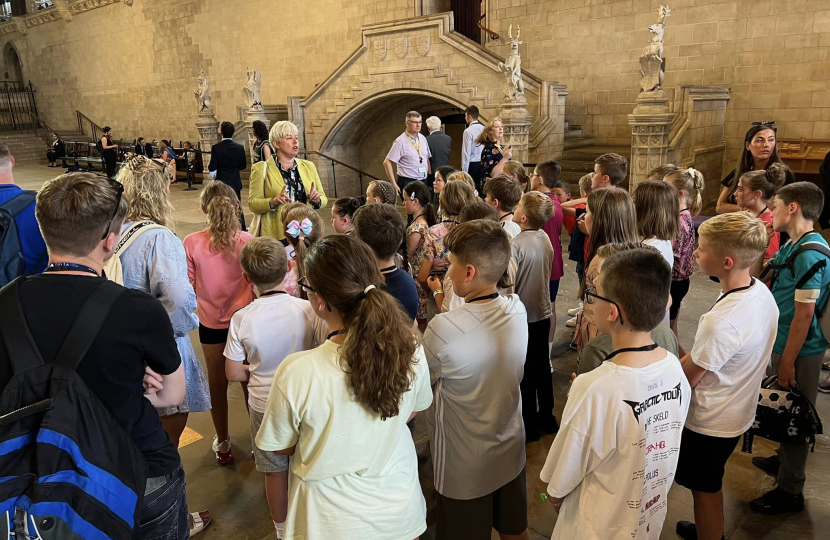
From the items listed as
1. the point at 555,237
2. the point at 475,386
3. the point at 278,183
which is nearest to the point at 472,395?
the point at 475,386

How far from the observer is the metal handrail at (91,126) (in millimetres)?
23828

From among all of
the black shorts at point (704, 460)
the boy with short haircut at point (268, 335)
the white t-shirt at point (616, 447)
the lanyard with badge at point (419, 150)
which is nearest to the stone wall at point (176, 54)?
the lanyard with badge at point (419, 150)

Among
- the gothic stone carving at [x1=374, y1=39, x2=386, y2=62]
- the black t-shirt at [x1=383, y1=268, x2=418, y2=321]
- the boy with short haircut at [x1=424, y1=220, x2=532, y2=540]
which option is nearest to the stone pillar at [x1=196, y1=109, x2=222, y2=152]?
the gothic stone carving at [x1=374, y1=39, x2=386, y2=62]

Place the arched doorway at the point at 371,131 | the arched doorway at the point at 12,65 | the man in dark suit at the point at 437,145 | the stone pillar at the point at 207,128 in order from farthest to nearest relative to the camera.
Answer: the arched doorway at the point at 12,65, the stone pillar at the point at 207,128, the arched doorway at the point at 371,131, the man in dark suit at the point at 437,145

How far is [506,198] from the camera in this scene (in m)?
3.32

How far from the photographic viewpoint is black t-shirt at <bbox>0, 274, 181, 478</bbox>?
1.26 metres

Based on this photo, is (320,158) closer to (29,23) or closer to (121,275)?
(121,275)

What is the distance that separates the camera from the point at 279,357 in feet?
6.93

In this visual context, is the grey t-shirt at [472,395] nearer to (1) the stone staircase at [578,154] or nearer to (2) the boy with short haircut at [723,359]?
(2) the boy with short haircut at [723,359]

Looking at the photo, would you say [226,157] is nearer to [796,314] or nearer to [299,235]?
[299,235]

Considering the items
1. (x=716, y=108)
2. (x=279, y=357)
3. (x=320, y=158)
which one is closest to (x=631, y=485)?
(x=279, y=357)

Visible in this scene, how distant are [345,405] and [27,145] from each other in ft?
89.8

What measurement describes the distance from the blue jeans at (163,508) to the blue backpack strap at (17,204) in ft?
5.24

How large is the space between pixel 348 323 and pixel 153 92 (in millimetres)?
22463
